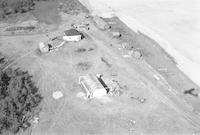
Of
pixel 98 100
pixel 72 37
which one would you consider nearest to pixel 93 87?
pixel 98 100

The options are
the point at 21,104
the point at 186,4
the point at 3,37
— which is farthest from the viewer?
the point at 186,4

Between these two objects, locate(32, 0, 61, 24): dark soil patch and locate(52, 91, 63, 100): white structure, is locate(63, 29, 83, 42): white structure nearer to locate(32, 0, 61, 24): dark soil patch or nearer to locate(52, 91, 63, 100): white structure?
locate(32, 0, 61, 24): dark soil patch

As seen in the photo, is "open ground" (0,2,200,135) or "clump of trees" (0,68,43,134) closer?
"clump of trees" (0,68,43,134)

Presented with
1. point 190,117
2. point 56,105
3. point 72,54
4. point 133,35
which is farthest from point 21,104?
point 133,35

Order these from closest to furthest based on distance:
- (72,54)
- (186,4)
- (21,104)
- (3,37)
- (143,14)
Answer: (21,104)
(72,54)
(3,37)
(143,14)
(186,4)

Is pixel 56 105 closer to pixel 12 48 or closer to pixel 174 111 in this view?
pixel 174 111

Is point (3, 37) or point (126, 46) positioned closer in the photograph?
point (126, 46)

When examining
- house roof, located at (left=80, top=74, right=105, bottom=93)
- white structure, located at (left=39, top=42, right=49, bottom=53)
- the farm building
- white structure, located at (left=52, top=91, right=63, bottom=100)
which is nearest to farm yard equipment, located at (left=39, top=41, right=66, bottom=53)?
white structure, located at (left=39, top=42, right=49, bottom=53)
